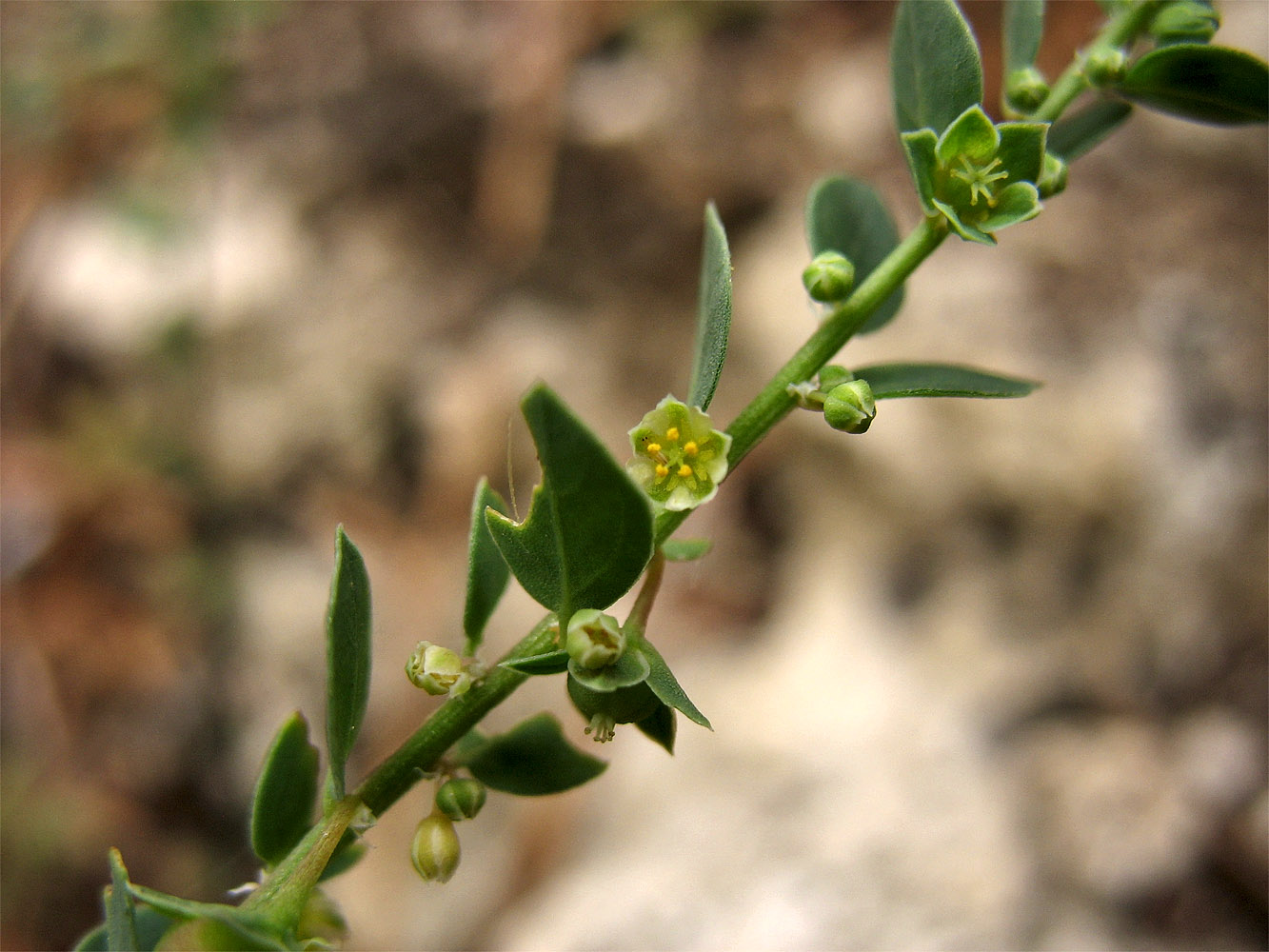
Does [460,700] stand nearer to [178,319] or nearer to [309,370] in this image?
[309,370]

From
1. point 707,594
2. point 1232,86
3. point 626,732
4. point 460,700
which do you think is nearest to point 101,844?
point 626,732

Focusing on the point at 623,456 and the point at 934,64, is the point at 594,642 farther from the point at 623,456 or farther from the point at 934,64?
the point at 623,456

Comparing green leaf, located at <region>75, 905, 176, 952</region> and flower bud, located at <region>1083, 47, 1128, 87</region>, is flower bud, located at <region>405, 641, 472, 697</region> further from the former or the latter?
flower bud, located at <region>1083, 47, 1128, 87</region>

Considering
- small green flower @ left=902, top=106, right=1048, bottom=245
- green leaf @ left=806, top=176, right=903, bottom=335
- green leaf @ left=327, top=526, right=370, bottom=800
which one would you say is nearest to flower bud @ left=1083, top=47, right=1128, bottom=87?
small green flower @ left=902, top=106, right=1048, bottom=245

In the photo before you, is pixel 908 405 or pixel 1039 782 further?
pixel 908 405

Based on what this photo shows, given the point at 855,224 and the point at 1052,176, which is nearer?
the point at 1052,176

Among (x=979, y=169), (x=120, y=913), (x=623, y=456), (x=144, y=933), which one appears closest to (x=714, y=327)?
(x=979, y=169)

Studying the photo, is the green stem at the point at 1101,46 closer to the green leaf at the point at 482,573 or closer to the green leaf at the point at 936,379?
the green leaf at the point at 936,379
